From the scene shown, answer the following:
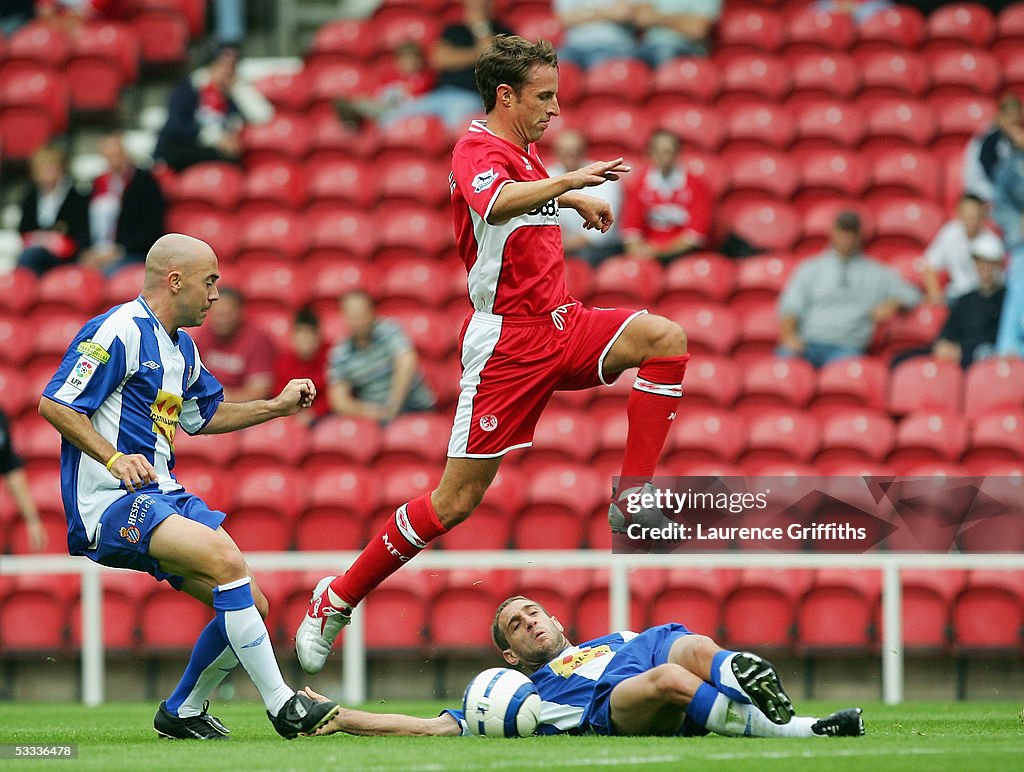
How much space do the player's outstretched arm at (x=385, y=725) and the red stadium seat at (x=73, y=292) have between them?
258 inches

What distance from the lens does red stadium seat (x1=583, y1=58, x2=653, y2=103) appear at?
516 inches

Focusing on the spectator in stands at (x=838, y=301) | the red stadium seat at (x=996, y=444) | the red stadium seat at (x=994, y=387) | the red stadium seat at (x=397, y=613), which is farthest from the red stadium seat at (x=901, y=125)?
the red stadium seat at (x=397, y=613)

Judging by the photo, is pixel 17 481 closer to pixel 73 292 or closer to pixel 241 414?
pixel 73 292

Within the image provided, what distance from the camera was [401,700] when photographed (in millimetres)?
9117

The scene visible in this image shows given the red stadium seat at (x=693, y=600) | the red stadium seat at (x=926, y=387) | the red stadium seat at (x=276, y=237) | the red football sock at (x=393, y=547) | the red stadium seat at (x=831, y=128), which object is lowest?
the red stadium seat at (x=693, y=600)

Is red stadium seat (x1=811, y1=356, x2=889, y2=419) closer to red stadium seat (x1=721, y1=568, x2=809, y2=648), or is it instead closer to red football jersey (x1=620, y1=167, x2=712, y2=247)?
red stadium seat (x1=721, y1=568, x2=809, y2=648)

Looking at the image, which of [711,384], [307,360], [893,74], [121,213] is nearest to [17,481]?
[307,360]

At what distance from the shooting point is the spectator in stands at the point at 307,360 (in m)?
10.7

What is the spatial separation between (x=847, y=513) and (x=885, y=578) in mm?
799

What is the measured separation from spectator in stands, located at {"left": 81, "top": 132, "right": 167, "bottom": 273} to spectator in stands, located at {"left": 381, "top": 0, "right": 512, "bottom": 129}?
2.20 meters

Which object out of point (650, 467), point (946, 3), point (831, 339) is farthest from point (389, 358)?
point (946, 3)

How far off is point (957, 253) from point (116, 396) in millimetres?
6976

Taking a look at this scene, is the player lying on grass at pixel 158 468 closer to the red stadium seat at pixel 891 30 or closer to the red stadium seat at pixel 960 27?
the red stadium seat at pixel 891 30

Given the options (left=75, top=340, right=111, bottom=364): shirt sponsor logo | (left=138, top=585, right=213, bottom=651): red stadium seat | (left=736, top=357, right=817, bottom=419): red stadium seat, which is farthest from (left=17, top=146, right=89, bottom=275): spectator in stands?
(left=75, top=340, right=111, bottom=364): shirt sponsor logo
